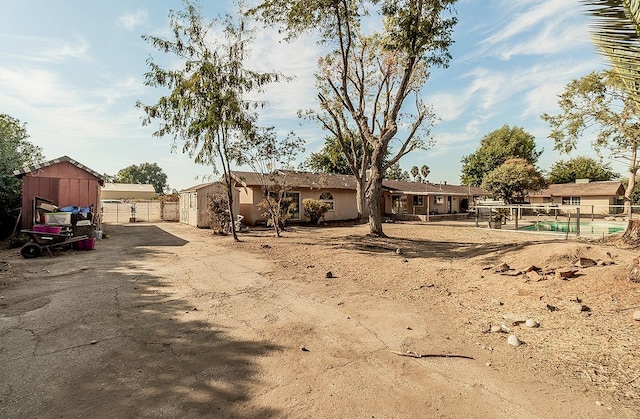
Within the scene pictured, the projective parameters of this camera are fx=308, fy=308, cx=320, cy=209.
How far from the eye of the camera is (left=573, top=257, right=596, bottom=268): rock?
6428 millimetres

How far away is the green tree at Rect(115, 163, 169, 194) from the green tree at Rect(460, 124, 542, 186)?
70.5 metres

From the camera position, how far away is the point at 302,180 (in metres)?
21.4

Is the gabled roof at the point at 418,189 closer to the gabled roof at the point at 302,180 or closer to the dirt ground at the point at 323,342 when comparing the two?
the gabled roof at the point at 302,180

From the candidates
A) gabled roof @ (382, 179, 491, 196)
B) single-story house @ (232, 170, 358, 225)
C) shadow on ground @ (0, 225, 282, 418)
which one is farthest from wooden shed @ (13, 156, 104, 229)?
gabled roof @ (382, 179, 491, 196)

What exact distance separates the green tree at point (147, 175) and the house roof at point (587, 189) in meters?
79.9

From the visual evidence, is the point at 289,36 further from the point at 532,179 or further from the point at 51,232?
the point at 532,179

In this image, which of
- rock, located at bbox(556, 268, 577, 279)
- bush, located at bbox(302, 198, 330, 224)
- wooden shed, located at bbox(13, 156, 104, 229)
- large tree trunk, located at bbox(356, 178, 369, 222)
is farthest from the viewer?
bush, located at bbox(302, 198, 330, 224)

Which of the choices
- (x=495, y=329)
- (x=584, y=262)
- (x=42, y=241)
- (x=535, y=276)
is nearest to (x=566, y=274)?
(x=535, y=276)

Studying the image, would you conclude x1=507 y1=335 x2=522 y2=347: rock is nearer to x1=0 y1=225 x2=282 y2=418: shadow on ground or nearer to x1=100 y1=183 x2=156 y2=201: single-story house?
x1=0 y1=225 x2=282 y2=418: shadow on ground

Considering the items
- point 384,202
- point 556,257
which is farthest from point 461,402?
point 384,202

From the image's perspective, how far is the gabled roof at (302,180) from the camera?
648 inches

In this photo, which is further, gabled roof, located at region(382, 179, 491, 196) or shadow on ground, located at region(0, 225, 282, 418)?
gabled roof, located at region(382, 179, 491, 196)

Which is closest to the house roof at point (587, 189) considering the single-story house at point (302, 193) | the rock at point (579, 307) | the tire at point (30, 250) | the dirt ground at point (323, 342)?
the single-story house at point (302, 193)

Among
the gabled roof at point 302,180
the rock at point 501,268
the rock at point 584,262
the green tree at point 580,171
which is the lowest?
the rock at point 501,268
